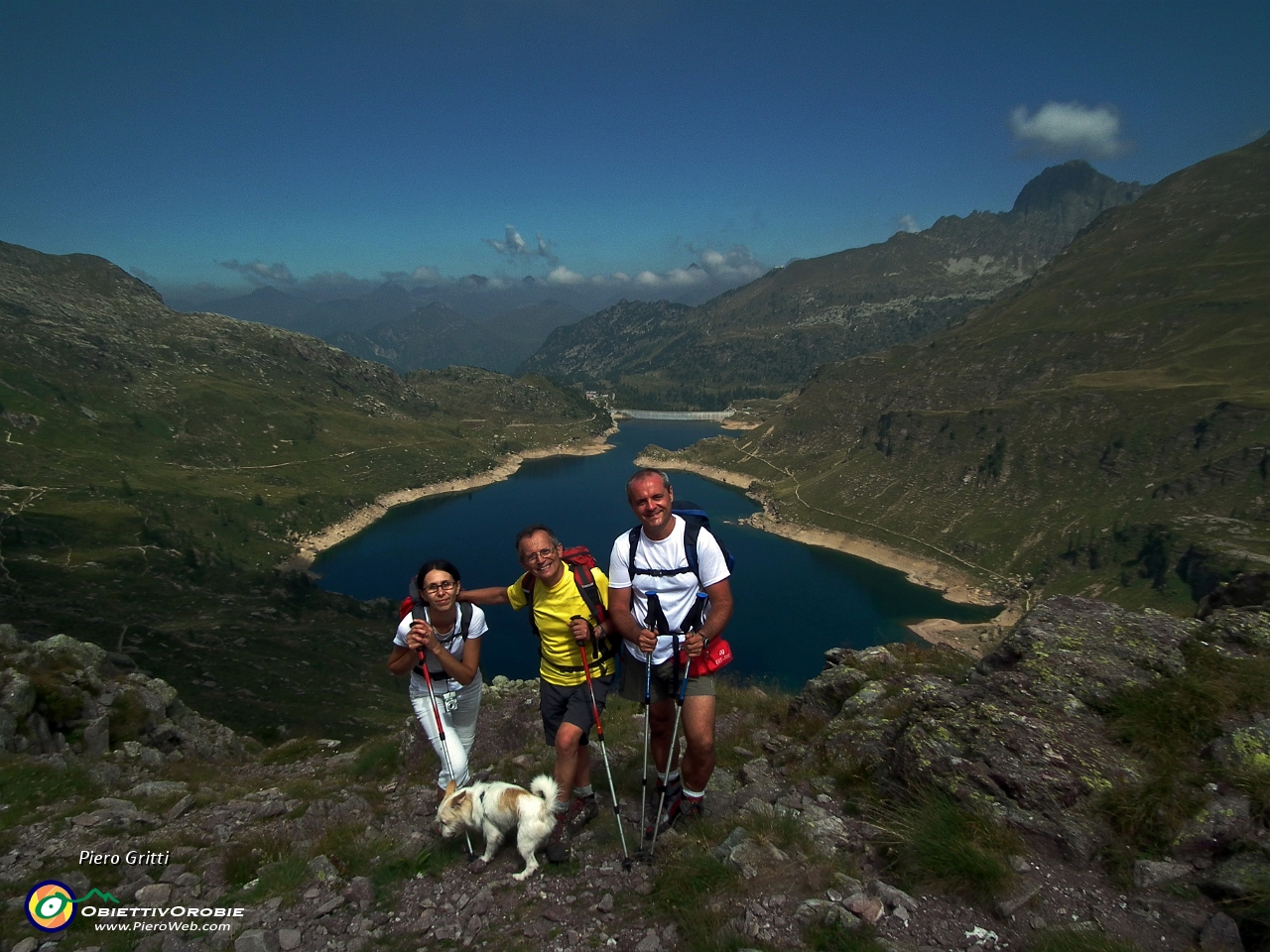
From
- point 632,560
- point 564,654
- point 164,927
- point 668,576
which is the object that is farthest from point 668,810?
point 164,927

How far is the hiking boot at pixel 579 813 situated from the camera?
6.05 metres

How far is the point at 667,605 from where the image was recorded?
5.59 meters

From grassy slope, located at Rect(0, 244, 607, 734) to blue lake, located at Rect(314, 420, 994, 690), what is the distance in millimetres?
12353

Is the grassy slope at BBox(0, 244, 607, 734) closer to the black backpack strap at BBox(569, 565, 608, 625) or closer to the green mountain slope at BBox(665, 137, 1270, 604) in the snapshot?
the black backpack strap at BBox(569, 565, 608, 625)

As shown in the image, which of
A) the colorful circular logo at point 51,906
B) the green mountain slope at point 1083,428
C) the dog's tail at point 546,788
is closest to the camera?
the colorful circular logo at point 51,906

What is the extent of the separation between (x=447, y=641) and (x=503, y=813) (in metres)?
1.74

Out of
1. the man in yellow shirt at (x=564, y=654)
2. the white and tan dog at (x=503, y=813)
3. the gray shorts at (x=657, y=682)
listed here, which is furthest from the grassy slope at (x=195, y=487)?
the gray shorts at (x=657, y=682)

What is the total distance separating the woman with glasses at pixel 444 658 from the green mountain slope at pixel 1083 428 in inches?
3857

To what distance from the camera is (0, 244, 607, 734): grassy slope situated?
3969 cm

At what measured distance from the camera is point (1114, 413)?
352 feet

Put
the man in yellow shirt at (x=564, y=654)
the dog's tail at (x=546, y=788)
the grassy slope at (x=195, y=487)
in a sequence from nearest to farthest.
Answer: the dog's tail at (x=546, y=788) < the man in yellow shirt at (x=564, y=654) < the grassy slope at (x=195, y=487)

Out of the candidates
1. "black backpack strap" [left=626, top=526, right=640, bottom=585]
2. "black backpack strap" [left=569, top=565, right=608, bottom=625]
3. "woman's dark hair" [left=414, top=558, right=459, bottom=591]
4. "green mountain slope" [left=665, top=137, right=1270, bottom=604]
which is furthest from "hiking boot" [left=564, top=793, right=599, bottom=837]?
"green mountain slope" [left=665, top=137, right=1270, bottom=604]

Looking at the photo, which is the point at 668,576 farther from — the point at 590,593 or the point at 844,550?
the point at 844,550

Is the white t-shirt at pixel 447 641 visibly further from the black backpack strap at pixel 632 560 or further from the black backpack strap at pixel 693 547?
the black backpack strap at pixel 693 547
